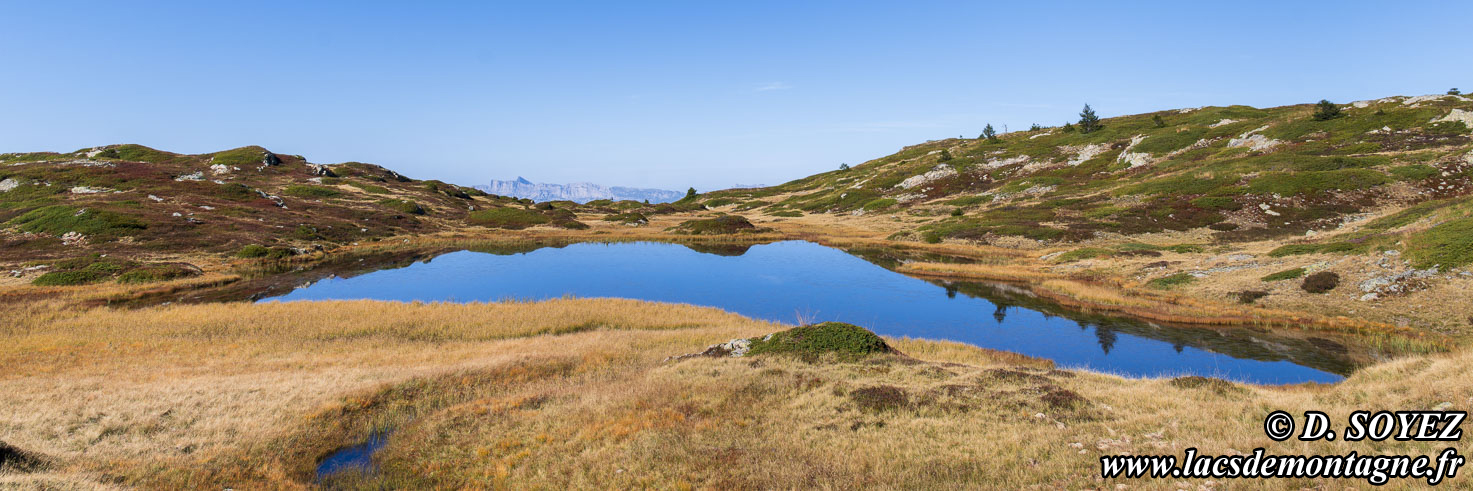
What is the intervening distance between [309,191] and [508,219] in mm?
32972

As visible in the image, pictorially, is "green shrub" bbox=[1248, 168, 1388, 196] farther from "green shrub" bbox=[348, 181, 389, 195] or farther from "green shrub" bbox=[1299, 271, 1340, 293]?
"green shrub" bbox=[348, 181, 389, 195]

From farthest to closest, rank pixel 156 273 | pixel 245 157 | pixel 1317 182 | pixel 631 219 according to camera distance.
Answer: pixel 245 157 → pixel 631 219 → pixel 1317 182 → pixel 156 273

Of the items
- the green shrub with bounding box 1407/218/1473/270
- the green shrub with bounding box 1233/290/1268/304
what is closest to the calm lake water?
the green shrub with bounding box 1233/290/1268/304

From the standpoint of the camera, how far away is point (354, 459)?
587 inches

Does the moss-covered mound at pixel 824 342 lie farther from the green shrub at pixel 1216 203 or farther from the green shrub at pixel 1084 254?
the green shrub at pixel 1216 203

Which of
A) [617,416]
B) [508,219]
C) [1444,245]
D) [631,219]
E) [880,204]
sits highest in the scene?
[508,219]

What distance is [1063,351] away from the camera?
3028 centimetres

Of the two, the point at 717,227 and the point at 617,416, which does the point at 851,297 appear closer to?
the point at 617,416

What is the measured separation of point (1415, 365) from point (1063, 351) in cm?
1527

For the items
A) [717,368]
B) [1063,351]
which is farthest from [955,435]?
[1063,351]

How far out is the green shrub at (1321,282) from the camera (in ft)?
112

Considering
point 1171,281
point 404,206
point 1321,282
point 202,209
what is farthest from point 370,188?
point 1321,282

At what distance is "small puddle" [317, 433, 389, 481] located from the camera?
1416 cm

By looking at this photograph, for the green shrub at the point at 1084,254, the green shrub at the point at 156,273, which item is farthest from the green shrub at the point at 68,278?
the green shrub at the point at 1084,254
